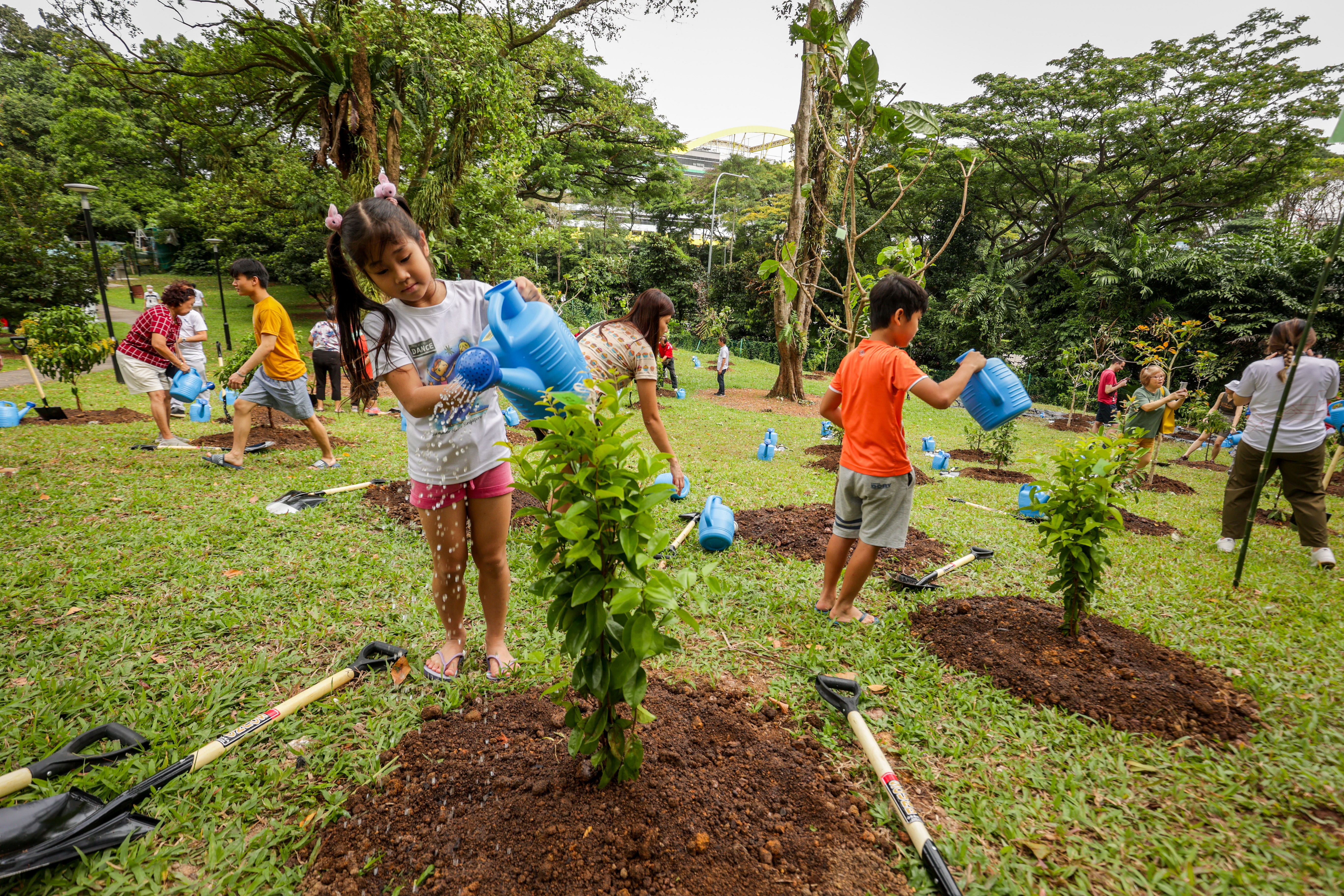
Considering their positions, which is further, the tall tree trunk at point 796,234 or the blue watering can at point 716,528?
the tall tree trunk at point 796,234

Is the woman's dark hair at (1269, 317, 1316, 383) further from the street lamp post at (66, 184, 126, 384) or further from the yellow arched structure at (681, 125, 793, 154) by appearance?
the yellow arched structure at (681, 125, 793, 154)

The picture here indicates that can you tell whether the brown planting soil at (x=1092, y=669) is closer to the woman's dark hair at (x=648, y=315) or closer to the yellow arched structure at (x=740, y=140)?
the woman's dark hair at (x=648, y=315)


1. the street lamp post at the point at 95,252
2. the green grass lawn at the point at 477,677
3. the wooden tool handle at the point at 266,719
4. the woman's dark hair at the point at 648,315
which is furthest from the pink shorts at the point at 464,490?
the street lamp post at the point at 95,252

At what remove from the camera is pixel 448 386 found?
2.00m

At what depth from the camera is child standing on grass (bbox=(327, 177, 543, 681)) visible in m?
2.00

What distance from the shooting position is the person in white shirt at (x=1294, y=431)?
4.27 meters

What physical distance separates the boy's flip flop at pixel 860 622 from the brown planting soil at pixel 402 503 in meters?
2.34

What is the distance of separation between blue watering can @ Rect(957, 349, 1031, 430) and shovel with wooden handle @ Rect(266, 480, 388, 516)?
4.76m

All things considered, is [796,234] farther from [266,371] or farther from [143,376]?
[143,376]

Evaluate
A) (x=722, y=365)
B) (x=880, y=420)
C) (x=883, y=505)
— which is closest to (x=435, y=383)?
(x=880, y=420)

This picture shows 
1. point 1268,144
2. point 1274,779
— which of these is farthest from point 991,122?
point 1274,779

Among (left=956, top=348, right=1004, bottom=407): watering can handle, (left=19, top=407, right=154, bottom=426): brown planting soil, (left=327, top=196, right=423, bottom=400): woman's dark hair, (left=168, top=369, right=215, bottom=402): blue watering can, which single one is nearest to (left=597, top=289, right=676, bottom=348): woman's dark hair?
(left=327, top=196, right=423, bottom=400): woman's dark hair

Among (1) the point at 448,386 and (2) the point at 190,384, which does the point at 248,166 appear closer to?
(2) the point at 190,384

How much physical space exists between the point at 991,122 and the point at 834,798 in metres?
24.2
